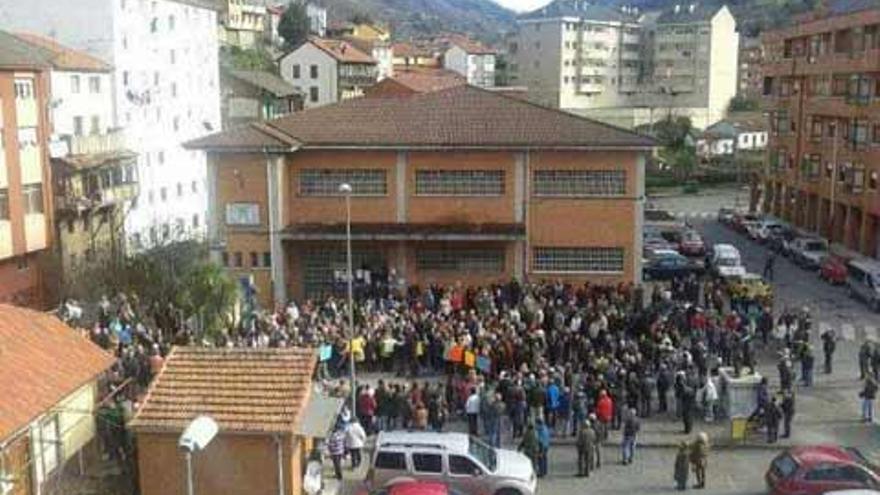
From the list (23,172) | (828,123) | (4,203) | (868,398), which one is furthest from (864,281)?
(4,203)

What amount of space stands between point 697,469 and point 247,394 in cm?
921

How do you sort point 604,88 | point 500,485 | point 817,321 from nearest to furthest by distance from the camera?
1. point 500,485
2. point 817,321
3. point 604,88

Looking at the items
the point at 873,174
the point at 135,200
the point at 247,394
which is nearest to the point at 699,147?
the point at 873,174

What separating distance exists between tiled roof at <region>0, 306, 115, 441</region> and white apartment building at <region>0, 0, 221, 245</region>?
23775 millimetres

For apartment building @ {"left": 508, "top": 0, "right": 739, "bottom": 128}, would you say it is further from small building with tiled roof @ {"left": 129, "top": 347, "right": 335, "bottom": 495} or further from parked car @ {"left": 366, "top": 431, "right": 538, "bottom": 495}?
small building with tiled roof @ {"left": 129, "top": 347, "right": 335, "bottom": 495}

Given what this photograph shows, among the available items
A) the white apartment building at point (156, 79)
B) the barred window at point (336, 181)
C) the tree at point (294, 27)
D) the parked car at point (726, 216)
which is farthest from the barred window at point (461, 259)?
the tree at point (294, 27)

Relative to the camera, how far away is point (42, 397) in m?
16.9

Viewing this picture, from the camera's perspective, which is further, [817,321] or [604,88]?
[604,88]

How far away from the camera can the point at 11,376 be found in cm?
1695

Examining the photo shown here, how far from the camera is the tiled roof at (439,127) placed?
3534 cm

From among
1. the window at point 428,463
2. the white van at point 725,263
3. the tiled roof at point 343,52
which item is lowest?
the window at point 428,463

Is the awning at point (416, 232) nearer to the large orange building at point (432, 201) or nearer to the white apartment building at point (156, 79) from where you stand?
the large orange building at point (432, 201)

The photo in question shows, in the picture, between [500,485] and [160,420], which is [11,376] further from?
[500,485]

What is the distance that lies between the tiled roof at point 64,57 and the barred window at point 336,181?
42.7ft
